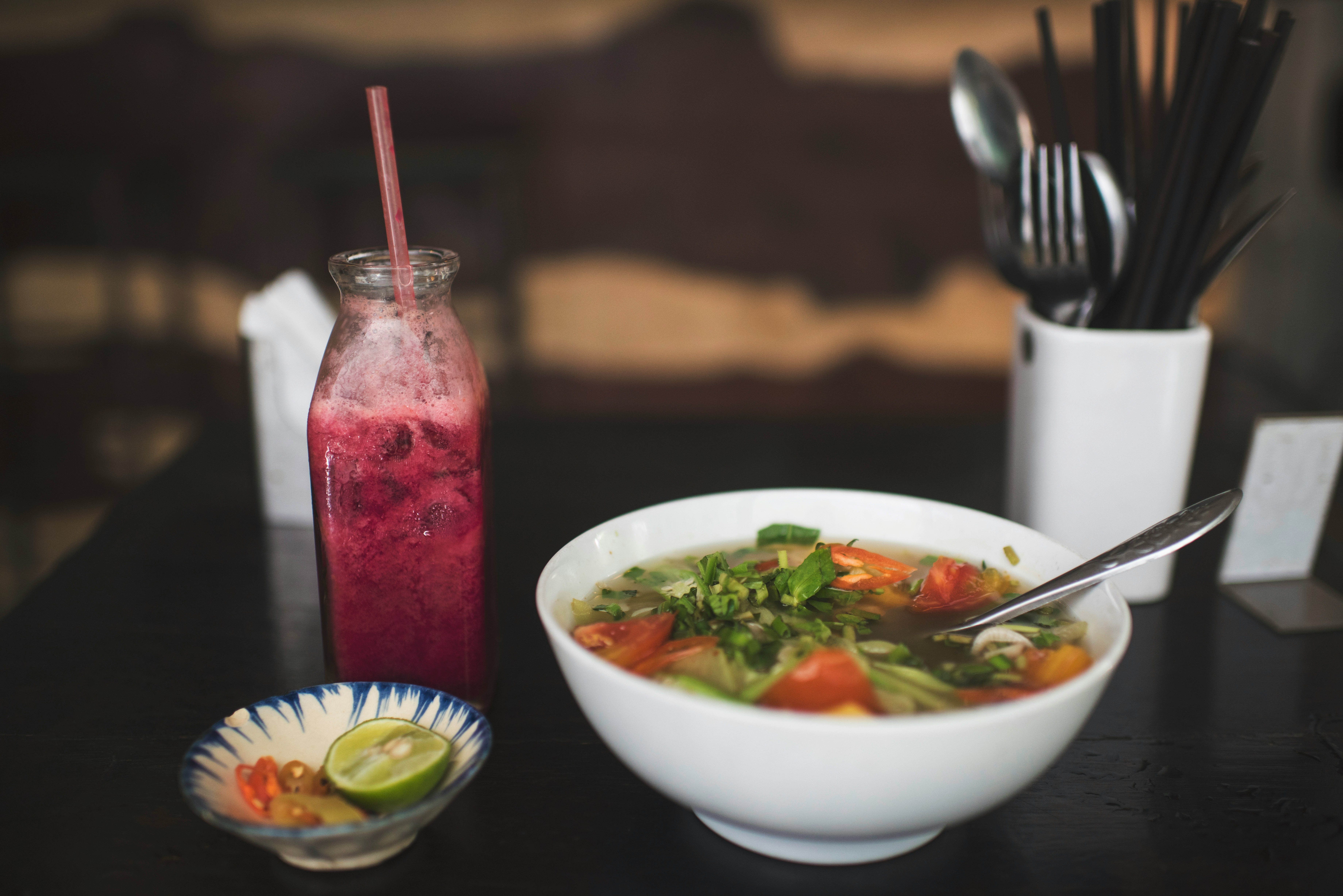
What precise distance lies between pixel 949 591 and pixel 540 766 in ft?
1.36

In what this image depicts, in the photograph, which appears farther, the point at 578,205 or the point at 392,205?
the point at 578,205

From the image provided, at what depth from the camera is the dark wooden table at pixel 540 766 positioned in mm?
768

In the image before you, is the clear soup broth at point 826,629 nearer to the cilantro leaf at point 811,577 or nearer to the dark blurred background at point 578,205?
the cilantro leaf at point 811,577

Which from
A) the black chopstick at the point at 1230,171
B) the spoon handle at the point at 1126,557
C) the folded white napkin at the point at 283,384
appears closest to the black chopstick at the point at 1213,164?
the black chopstick at the point at 1230,171

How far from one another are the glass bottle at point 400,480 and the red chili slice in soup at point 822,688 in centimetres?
32

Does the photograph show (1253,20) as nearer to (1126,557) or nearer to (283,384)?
(1126,557)

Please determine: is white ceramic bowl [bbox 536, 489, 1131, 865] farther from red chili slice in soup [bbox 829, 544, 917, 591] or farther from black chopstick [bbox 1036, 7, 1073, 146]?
black chopstick [bbox 1036, 7, 1073, 146]

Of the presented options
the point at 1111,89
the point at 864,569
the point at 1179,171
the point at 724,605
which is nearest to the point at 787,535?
the point at 864,569

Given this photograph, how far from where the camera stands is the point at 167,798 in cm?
86

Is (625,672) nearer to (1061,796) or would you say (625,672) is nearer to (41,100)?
(1061,796)

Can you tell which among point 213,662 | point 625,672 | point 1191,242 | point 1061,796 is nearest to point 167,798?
point 213,662

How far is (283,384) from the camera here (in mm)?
1408

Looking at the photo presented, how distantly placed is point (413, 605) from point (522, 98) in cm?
321

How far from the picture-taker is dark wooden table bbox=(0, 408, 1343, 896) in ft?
2.52
